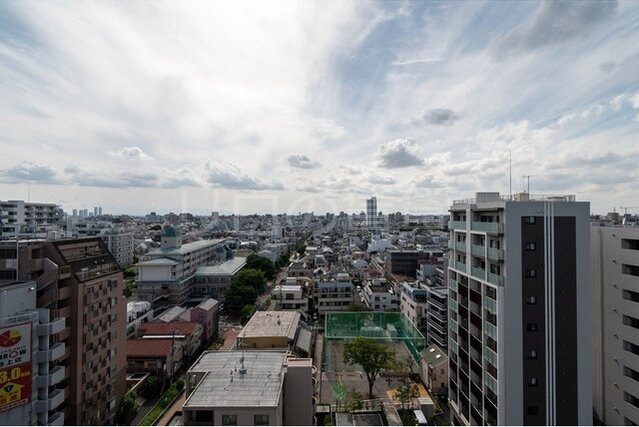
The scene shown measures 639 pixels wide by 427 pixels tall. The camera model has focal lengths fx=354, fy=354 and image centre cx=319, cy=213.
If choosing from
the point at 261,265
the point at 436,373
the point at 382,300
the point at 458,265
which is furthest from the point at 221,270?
the point at 458,265

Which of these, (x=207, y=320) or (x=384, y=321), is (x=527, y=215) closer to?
(x=384, y=321)

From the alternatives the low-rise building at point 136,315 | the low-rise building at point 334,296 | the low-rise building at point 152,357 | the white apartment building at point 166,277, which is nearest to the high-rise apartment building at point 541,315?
the low-rise building at point 152,357

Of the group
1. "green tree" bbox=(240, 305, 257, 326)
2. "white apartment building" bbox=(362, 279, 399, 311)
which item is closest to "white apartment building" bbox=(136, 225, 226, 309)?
"green tree" bbox=(240, 305, 257, 326)

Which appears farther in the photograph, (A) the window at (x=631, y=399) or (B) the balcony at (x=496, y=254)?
(A) the window at (x=631, y=399)

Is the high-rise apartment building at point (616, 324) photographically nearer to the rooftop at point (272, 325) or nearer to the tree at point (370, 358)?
the tree at point (370, 358)

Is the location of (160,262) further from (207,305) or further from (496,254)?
(496,254)

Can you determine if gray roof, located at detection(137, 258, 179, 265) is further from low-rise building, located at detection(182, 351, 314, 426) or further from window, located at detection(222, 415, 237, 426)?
window, located at detection(222, 415, 237, 426)
